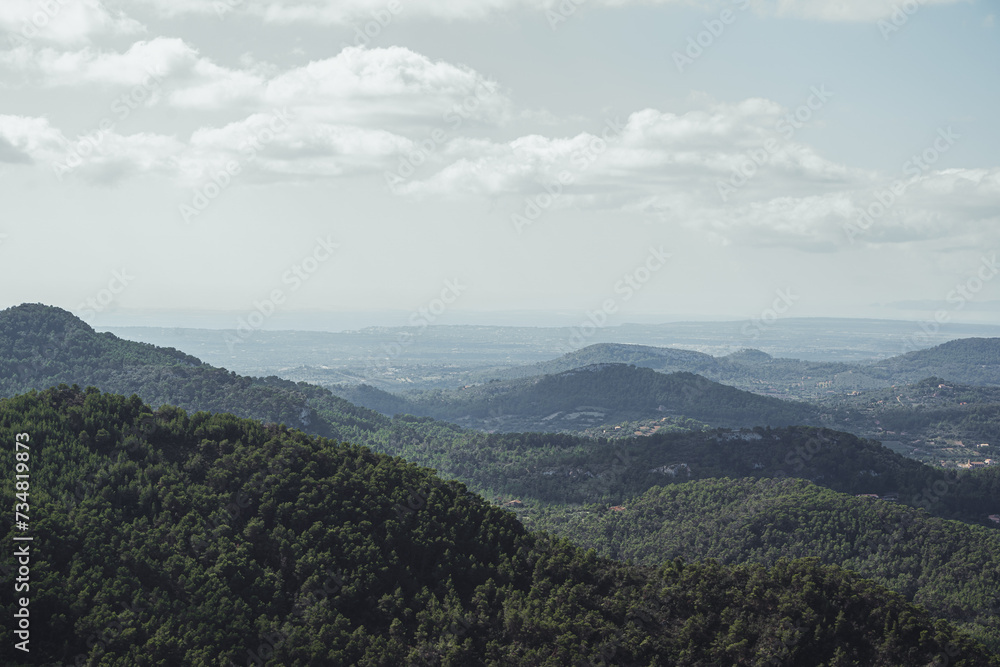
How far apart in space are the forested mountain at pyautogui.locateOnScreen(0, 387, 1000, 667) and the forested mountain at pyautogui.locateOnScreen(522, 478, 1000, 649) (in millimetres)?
19809

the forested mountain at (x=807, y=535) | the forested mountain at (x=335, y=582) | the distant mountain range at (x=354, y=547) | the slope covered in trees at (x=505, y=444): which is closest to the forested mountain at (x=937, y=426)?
the slope covered in trees at (x=505, y=444)

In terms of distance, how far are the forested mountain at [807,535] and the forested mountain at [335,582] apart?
19.8 meters

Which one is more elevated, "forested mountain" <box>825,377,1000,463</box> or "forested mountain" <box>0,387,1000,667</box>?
"forested mountain" <box>0,387,1000,667</box>

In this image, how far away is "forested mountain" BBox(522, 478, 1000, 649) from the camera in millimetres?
62188

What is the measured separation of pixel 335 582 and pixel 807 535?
47527 mm

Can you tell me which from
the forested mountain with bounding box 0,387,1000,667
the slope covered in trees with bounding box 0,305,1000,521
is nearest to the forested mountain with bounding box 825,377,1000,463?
the slope covered in trees with bounding box 0,305,1000,521

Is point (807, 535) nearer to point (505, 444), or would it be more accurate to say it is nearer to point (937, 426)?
point (505, 444)

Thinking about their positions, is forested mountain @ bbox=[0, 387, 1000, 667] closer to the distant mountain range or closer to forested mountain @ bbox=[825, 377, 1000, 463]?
the distant mountain range

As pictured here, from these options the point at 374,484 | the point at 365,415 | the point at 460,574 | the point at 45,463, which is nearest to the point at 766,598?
the point at 460,574

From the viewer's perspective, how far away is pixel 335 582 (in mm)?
41719

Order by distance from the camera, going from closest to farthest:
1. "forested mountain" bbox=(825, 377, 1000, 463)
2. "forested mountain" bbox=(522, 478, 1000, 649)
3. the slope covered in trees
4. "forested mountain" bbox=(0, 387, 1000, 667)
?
"forested mountain" bbox=(0, 387, 1000, 667) < "forested mountain" bbox=(522, 478, 1000, 649) < the slope covered in trees < "forested mountain" bbox=(825, 377, 1000, 463)

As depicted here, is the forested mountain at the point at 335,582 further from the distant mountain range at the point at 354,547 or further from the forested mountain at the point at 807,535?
the forested mountain at the point at 807,535

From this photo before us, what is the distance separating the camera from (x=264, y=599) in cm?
4066

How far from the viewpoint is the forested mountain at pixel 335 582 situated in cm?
3703
